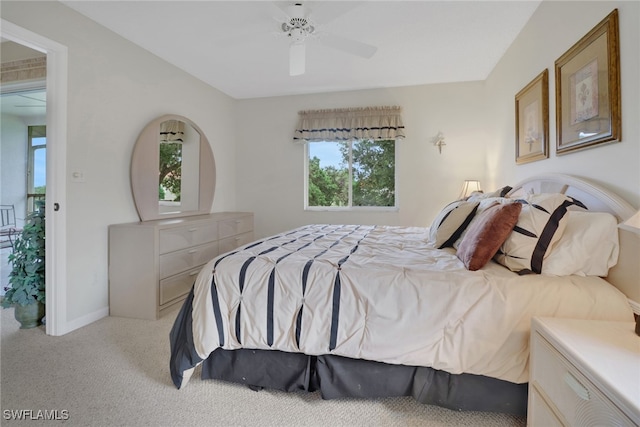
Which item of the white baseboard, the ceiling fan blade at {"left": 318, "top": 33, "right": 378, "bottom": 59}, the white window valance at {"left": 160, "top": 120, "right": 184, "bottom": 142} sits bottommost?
the white baseboard

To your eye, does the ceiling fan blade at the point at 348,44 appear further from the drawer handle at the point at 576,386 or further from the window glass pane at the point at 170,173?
the drawer handle at the point at 576,386

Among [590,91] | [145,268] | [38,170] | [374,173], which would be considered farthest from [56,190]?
[38,170]

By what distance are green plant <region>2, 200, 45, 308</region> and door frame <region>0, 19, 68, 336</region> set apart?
0.23 metres

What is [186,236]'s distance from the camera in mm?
2881

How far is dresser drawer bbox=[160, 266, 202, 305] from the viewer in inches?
103

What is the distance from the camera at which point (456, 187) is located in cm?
386

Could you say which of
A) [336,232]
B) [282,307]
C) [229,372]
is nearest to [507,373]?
[282,307]

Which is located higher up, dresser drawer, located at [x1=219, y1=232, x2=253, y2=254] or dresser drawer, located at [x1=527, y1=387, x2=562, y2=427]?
dresser drawer, located at [x1=219, y1=232, x2=253, y2=254]

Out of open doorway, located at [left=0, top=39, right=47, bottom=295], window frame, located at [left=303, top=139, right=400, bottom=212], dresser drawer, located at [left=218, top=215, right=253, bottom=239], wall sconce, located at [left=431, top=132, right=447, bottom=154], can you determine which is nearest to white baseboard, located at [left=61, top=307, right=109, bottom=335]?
dresser drawer, located at [left=218, top=215, right=253, bottom=239]

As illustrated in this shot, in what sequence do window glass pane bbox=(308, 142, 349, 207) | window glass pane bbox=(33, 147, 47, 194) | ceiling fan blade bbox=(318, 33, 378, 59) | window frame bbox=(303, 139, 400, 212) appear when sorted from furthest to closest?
window glass pane bbox=(33, 147, 47, 194) < window glass pane bbox=(308, 142, 349, 207) < window frame bbox=(303, 139, 400, 212) < ceiling fan blade bbox=(318, 33, 378, 59)

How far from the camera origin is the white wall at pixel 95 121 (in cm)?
227

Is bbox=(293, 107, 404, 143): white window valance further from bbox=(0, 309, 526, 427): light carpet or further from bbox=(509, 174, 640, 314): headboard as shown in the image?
bbox=(0, 309, 526, 427): light carpet

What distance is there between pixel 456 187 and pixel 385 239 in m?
2.08

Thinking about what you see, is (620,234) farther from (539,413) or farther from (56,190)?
(56,190)
